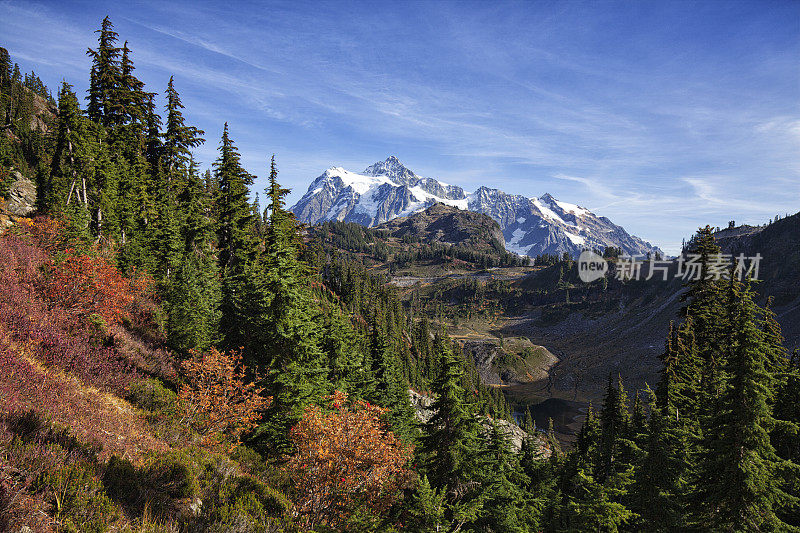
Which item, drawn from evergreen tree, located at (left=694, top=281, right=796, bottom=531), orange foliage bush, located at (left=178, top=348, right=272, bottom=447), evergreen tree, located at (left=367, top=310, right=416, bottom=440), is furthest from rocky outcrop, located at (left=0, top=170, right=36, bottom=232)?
evergreen tree, located at (left=694, top=281, right=796, bottom=531)

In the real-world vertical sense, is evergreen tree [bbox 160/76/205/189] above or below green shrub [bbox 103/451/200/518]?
above

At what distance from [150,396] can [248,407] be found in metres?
4.26

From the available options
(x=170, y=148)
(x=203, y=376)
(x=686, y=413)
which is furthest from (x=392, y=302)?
(x=203, y=376)

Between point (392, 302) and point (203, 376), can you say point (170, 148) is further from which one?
point (392, 302)

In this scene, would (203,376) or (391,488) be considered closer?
(391,488)

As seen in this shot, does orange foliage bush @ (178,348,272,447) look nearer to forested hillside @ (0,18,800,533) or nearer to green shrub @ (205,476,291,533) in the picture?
forested hillside @ (0,18,800,533)

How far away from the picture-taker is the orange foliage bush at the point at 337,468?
504 inches

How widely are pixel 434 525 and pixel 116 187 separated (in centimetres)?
4026

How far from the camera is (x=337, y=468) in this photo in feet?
43.1

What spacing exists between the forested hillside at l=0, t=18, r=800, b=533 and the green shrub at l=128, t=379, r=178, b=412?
93mm

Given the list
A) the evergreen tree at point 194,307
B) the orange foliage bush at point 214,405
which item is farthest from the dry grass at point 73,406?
the evergreen tree at point 194,307

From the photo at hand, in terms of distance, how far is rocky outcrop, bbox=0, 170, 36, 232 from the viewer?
2483cm

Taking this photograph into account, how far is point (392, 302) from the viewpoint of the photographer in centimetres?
12212

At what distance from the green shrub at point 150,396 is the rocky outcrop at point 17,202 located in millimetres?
16677
